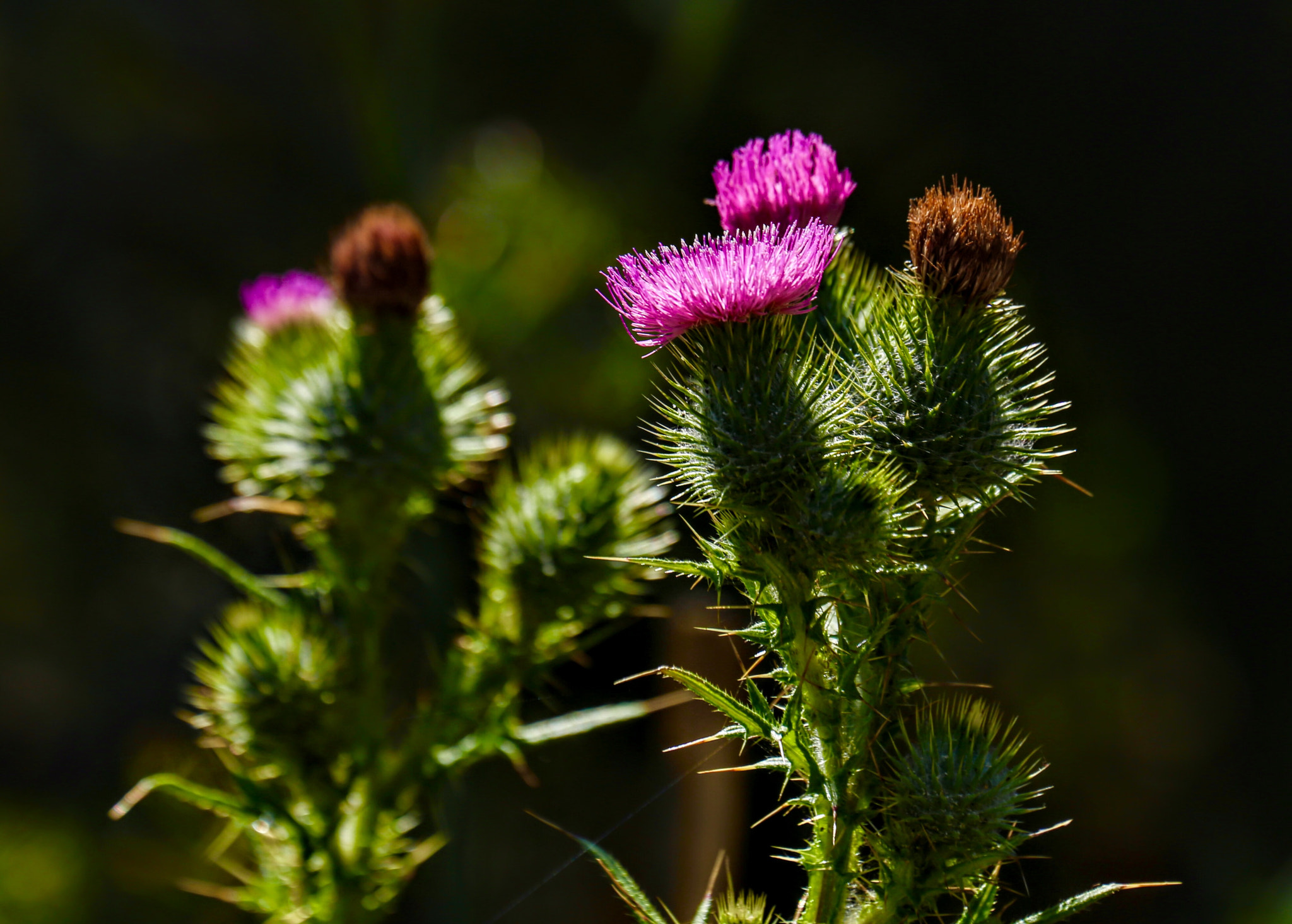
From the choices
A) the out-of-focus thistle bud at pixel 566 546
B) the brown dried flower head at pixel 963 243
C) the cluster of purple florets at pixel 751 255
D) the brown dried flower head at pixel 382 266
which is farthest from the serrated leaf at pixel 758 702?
the brown dried flower head at pixel 382 266

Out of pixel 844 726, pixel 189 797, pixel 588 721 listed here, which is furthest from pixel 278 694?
pixel 844 726

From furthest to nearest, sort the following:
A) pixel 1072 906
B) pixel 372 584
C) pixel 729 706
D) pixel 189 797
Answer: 1. pixel 372 584
2. pixel 189 797
3. pixel 729 706
4. pixel 1072 906

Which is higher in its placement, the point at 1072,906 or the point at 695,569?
the point at 695,569

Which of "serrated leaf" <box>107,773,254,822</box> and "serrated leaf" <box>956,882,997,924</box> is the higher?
"serrated leaf" <box>107,773,254,822</box>

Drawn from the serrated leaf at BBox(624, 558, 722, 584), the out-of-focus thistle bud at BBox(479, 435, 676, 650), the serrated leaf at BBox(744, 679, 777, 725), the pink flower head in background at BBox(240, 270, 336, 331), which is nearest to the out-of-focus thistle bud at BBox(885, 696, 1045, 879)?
the serrated leaf at BBox(744, 679, 777, 725)

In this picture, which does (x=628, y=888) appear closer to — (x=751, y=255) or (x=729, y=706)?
(x=729, y=706)

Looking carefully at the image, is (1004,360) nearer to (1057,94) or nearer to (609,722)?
(609,722)

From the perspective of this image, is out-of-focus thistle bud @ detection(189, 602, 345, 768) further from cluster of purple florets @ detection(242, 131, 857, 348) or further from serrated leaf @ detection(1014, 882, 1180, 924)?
serrated leaf @ detection(1014, 882, 1180, 924)
